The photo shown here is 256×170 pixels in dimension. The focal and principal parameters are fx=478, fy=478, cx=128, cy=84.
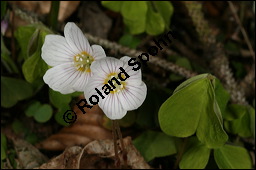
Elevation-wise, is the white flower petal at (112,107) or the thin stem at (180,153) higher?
the white flower petal at (112,107)

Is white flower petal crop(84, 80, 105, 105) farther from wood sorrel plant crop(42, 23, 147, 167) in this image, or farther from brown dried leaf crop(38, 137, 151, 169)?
brown dried leaf crop(38, 137, 151, 169)

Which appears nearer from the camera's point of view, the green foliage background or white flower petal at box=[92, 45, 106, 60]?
white flower petal at box=[92, 45, 106, 60]

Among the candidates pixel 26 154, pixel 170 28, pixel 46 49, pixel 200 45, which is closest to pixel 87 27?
pixel 170 28

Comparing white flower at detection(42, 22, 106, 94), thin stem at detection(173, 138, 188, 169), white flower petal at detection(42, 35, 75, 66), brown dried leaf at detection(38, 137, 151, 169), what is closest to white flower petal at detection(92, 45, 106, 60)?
white flower at detection(42, 22, 106, 94)

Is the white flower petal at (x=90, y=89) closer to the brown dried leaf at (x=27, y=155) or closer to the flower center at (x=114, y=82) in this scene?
the flower center at (x=114, y=82)

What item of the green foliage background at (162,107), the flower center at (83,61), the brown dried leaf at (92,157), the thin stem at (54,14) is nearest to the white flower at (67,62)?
the flower center at (83,61)

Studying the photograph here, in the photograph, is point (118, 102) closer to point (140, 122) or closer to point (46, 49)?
Result: point (46, 49)

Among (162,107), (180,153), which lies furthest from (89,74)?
(180,153)

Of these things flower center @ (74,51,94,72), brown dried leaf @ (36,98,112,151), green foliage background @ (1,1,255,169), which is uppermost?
flower center @ (74,51,94,72)
